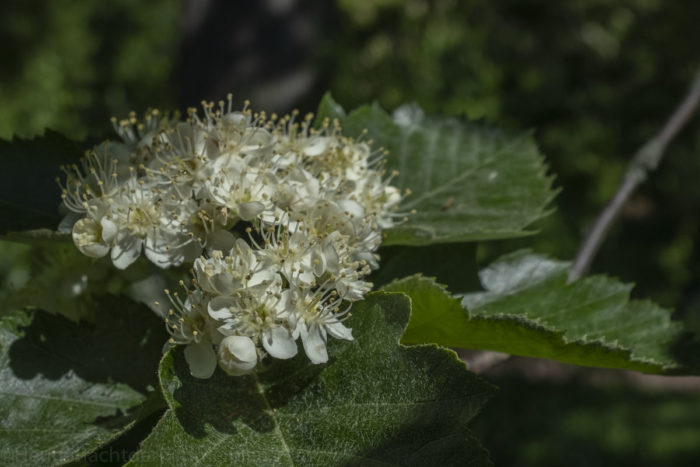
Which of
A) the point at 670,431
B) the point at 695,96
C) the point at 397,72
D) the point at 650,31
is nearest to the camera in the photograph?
the point at 695,96

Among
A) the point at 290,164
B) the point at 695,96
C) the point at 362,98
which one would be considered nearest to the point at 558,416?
the point at 362,98

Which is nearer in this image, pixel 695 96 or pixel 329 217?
pixel 329 217

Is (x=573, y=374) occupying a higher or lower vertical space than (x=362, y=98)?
lower

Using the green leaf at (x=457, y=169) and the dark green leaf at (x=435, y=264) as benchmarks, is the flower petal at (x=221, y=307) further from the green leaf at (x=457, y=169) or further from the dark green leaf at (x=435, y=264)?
the green leaf at (x=457, y=169)

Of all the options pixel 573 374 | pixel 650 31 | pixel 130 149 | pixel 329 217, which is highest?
pixel 130 149

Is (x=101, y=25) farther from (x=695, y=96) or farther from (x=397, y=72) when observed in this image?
(x=695, y=96)

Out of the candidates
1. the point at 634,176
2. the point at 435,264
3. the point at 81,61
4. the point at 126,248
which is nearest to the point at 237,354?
the point at 126,248

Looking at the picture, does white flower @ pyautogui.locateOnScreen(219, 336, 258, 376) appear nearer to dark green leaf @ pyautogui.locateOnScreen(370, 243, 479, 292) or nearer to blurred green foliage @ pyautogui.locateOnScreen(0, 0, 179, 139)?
dark green leaf @ pyautogui.locateOnScreen(370, 243, 479, 292)
